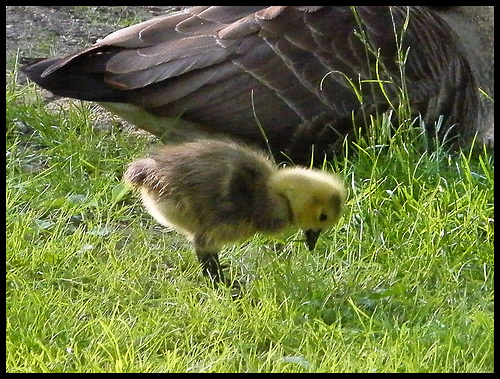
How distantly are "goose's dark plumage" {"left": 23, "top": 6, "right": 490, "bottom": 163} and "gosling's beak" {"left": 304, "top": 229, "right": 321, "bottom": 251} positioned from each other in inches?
38.6

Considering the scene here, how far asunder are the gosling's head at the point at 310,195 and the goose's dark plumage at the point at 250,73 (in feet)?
3.21

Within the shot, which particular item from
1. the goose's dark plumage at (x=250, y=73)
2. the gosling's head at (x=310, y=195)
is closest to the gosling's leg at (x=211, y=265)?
the gosling's head at (x=310, y=195)

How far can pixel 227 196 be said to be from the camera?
4059mm

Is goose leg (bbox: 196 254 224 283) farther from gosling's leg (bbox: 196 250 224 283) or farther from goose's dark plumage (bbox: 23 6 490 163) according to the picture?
goose's dark plumage (bbox: 23 6 490 163)

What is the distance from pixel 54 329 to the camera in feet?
12.2

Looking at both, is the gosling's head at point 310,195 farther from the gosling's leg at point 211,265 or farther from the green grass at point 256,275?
the gosling's leg at point 211,265

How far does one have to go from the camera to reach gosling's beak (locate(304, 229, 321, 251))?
4.22m

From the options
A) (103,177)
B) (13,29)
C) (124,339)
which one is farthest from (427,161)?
(13,29)

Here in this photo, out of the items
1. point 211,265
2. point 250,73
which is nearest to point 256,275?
point 211,265

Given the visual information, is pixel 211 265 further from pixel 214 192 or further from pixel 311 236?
pixel 311 236

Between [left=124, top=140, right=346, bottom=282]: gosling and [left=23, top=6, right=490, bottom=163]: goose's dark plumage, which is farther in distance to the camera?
[left=23, top=6, right=490, bottom=163]: goose's dark plumage

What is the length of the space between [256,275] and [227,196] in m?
0.40

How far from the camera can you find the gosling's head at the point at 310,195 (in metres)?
4.07

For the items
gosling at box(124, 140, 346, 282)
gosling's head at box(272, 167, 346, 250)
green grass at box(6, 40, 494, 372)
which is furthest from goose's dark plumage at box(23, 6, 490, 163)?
gosling's head at box(272, 167, 346, 250)
